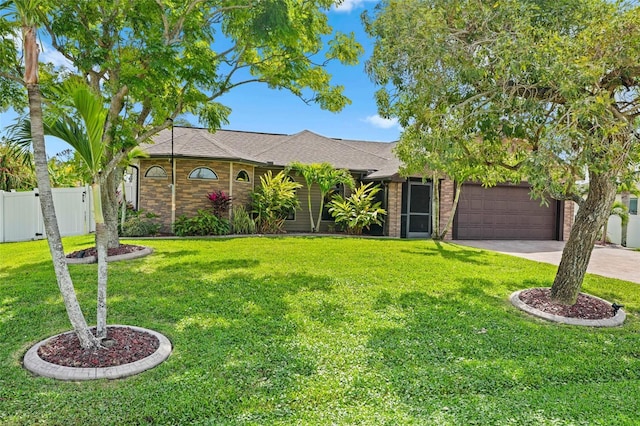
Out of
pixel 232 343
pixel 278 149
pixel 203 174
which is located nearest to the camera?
pixel 232 343

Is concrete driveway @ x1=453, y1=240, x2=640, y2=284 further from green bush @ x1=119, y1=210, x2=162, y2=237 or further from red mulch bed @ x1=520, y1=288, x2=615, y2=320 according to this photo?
green bush @ x1=119, y1=210, x2=162, y2=237

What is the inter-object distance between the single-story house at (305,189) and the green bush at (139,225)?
36cm

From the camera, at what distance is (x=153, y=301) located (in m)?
5.87

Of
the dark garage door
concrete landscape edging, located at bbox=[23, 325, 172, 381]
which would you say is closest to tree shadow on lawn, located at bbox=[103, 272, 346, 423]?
concrete landscape edging, located at bbox=[23, 325, 172, 381]

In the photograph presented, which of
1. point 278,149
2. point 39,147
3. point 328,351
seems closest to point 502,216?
point 278,149

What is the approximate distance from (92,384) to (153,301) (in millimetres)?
2485

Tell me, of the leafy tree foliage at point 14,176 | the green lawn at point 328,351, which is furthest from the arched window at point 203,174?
the green lawn at point 328,351

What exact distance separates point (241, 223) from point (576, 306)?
1115cm

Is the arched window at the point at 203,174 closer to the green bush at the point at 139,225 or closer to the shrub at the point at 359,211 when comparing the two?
the green bush at the point at 139,225

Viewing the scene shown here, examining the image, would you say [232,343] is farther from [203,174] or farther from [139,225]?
[203,174]

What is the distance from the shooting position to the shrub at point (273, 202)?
14.9 metres

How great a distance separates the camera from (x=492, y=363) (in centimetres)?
408

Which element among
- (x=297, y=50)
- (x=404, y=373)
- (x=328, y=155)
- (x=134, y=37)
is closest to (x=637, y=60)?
(x=404, y=373)

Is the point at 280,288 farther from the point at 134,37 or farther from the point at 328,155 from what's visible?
the point at 328,155
